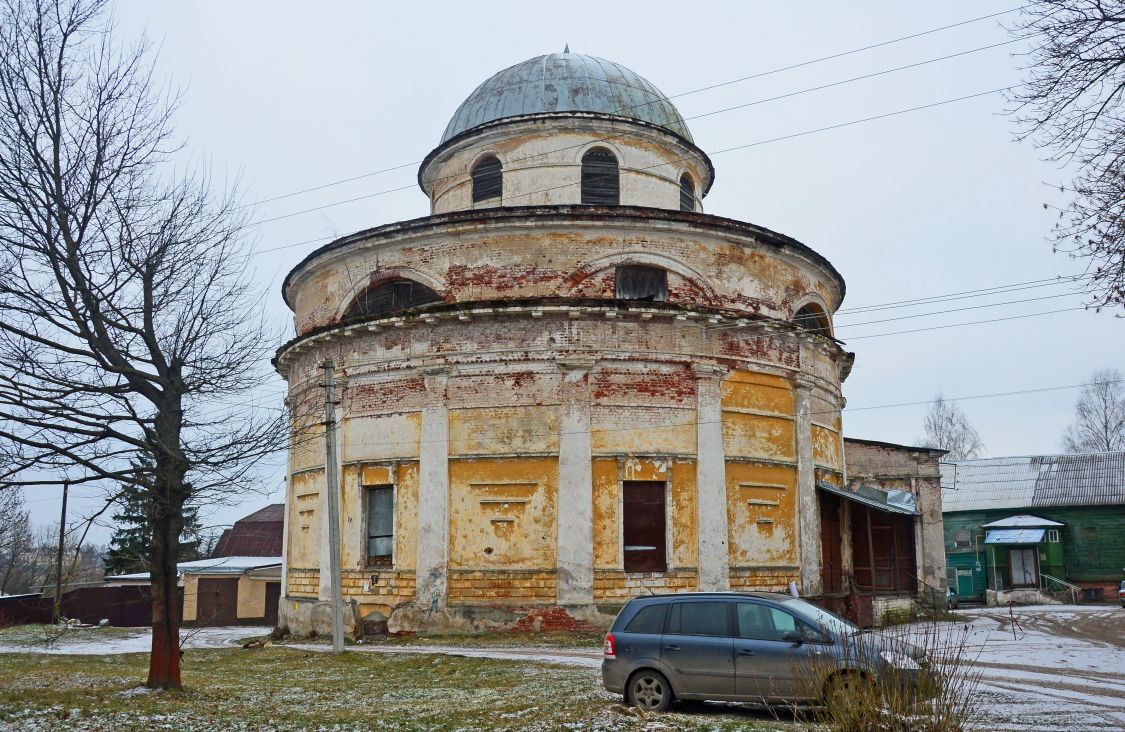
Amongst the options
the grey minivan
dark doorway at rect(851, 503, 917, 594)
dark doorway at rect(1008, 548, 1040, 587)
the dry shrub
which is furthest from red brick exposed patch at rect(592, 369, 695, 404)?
dark doorway at rect(1008, 548, 1040, 587)

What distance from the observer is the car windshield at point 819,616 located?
10023 mm

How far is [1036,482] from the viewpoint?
4450cm

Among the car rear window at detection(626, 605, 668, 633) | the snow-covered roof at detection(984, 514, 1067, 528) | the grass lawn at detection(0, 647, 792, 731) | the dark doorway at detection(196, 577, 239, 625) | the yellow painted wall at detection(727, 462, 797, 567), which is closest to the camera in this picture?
the grass lawn at detection(0, 647, 792, 731)

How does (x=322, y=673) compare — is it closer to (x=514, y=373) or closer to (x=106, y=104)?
(x=514, y=373)

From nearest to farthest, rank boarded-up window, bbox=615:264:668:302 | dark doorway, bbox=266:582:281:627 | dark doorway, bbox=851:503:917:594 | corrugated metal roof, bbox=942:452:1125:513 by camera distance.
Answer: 1. boarded-up window, bbox=615:264:668:302
2. dark doorway, bbox=851:503:917:594
3. dark doorway, bbox=266:582:281:627
4. corrugated metal roof, bbox=942:452:1125:513

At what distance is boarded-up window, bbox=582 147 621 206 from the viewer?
23625 millimetres

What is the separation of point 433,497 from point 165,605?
8134 millimetres

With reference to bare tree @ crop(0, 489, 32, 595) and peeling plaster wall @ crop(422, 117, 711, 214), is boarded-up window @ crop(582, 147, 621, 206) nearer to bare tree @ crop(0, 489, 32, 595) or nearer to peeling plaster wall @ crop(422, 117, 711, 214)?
peeling plaster wall @ crop(422, 117, 711, 214)

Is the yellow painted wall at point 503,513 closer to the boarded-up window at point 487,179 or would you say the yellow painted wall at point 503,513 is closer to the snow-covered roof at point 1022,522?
the boarded-up window at point 487,179

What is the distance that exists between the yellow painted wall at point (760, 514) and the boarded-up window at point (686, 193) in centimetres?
788

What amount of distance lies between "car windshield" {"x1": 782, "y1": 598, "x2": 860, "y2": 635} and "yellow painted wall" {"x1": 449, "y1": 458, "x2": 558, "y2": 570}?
8657 millimetres

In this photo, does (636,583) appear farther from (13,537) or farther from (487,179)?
(13,537)

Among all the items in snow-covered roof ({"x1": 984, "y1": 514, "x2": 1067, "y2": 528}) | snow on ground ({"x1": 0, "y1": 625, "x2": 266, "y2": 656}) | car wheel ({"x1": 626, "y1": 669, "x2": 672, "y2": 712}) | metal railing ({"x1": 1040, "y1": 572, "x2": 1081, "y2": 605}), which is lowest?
snow on ground ({"x1": 0, "y1": 625, "x2": 266, "y2": 656})

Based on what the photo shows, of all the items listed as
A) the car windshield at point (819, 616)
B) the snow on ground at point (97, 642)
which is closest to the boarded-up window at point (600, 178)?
the snow on ground at point (97, 642)
